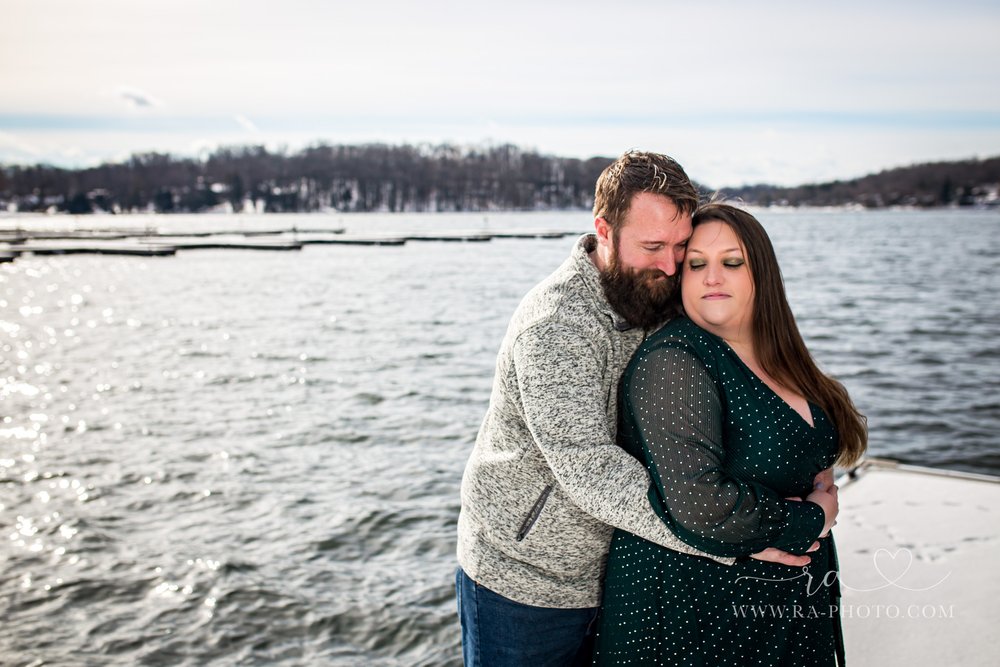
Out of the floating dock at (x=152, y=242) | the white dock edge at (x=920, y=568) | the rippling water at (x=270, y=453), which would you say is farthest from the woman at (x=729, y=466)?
the floating dock at (x=152, y=242)

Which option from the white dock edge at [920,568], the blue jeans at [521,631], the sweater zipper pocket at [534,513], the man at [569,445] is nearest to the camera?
the man at [569,445]

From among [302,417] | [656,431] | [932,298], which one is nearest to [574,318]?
[656,431]

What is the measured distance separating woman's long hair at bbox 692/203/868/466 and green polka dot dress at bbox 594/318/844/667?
84 millimetres

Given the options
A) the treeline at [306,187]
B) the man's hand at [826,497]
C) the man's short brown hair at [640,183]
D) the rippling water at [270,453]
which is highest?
the treeline at [306,187]

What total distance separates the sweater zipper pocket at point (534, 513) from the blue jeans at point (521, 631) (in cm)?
25

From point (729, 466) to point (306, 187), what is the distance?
16506cm

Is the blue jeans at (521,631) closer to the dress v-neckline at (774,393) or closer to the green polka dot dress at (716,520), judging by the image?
the green polka dot dress at (716,520)

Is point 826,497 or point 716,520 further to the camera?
point 826,497

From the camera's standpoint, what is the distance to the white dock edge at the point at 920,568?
12.6 ft

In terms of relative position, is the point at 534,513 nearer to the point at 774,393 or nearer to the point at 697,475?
the point at 697,475

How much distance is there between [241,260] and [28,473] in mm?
39833

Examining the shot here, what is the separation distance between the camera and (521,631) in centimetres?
274

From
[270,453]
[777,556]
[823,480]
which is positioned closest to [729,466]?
[777,556]

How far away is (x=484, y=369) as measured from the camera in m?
16.7
